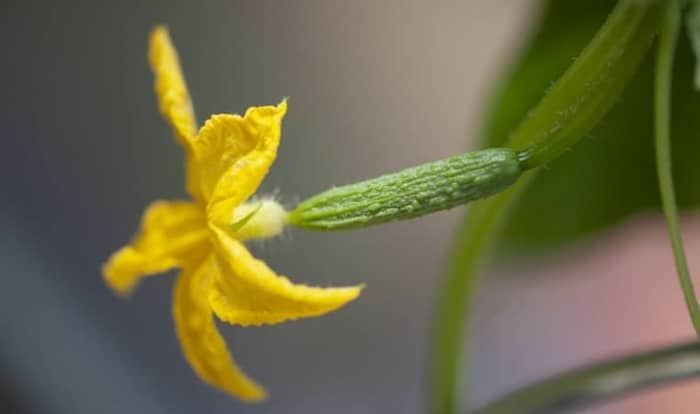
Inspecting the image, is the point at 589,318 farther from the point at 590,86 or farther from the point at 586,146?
the point at 590,86

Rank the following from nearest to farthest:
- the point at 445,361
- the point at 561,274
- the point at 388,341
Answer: the point at 445,361 < the point at 561,274 < the point at 388,341

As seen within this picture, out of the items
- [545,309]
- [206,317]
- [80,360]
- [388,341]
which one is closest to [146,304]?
[80,360]

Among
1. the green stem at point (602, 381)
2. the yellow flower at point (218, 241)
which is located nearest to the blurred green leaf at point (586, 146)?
the green stem at point (602, 381)

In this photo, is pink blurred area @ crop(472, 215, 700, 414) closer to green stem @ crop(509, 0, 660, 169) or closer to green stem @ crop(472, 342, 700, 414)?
green stem @ crop(472, 342, 700, 414)

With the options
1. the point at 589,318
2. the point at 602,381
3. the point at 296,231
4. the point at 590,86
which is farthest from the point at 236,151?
the point at 589,318

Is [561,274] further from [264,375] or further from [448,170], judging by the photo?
[448,170]

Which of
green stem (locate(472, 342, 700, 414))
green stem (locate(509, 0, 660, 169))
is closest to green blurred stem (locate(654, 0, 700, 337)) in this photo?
green stem (locate(509, 0, 660, 169))

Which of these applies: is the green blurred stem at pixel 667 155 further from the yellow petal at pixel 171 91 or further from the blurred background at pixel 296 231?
the blurred background at pixel 296 231
